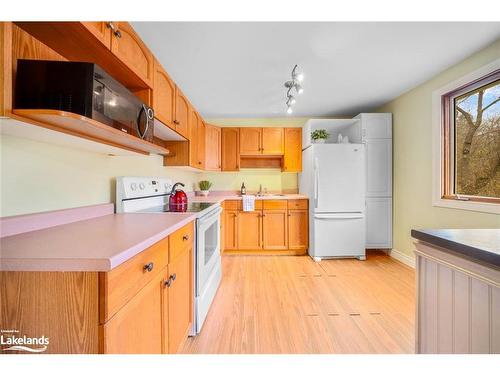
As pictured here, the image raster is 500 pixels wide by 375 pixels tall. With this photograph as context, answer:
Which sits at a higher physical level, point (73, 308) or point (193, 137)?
point (193, 137)

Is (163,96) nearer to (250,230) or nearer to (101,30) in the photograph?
(101,30)

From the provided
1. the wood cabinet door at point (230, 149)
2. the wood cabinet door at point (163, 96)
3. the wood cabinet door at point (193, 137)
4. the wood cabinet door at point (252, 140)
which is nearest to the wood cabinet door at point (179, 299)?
the wood cabinet door at point (163, 96)

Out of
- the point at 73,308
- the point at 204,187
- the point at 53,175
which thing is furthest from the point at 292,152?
the point at 73,308

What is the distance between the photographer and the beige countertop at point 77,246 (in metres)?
0.62

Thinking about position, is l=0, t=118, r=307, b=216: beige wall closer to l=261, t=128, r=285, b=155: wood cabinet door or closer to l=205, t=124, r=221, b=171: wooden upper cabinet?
l=205, t=124, r=221, b=171: wooden upper cabinet

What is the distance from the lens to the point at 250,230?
325 centimetres

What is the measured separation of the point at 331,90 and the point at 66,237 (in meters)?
2.86

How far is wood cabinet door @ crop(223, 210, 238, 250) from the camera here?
10.6ft

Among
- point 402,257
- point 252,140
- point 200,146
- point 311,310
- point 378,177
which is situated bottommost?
point 311,310

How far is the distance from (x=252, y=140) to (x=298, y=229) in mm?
1588

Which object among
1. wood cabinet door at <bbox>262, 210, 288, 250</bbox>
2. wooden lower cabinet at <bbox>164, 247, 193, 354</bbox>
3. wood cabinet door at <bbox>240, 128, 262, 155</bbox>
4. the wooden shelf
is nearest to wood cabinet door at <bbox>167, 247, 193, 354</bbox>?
wooden lower cabinet at <bbox>164, 247, 193, 354</bbox>

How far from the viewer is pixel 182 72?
7.40 ft

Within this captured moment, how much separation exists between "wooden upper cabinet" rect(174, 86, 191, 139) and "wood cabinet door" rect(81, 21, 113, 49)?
945 millimetres
